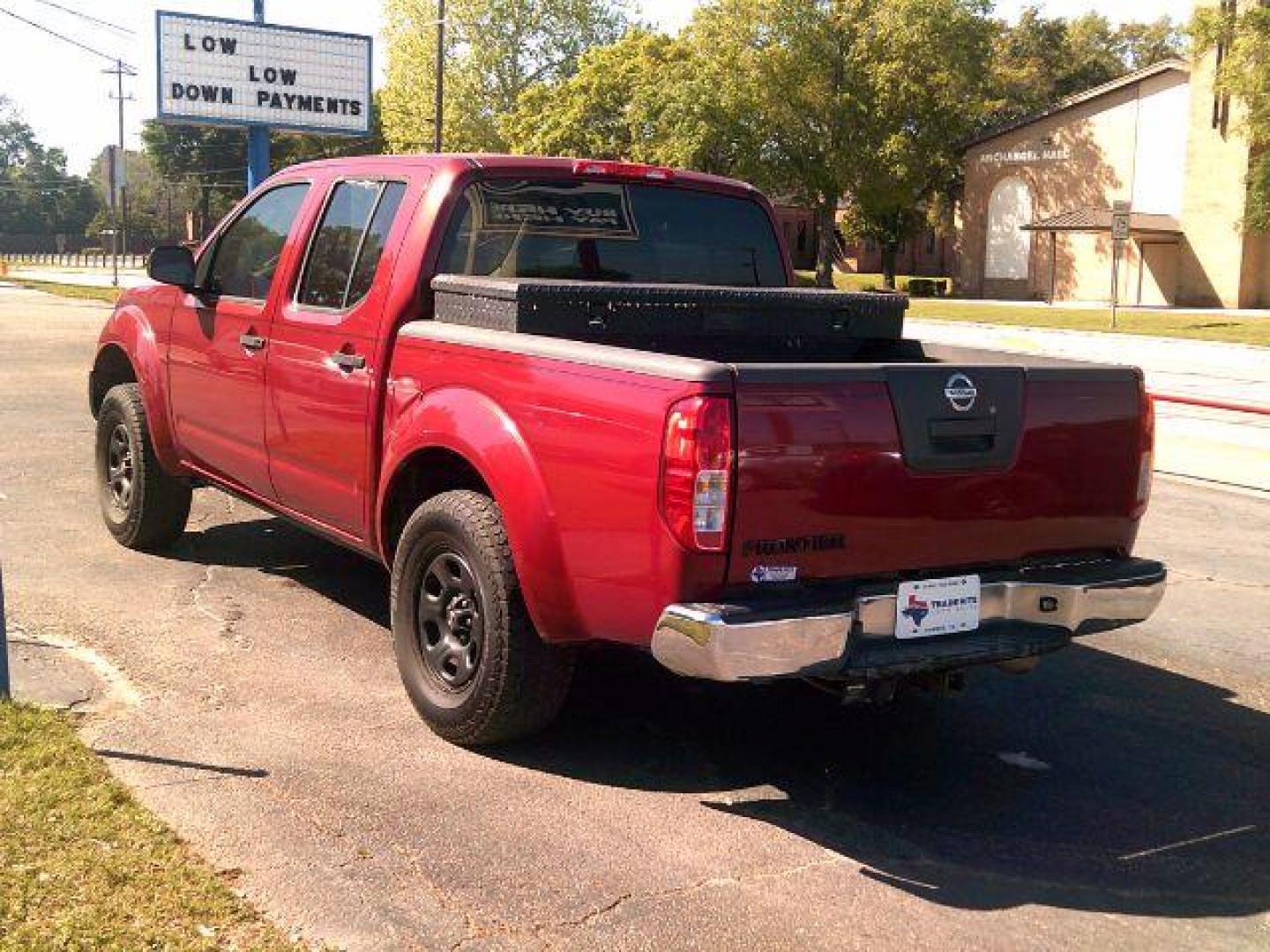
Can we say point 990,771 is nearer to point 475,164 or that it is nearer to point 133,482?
point 475,164

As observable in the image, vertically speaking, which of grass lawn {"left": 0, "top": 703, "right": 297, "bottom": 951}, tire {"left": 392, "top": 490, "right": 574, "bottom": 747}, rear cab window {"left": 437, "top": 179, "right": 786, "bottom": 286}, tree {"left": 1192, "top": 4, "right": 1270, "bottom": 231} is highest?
tree {"left": 1192, "top": 4, "right": 1270, "bottom": 231}

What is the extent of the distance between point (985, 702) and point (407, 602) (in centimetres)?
235

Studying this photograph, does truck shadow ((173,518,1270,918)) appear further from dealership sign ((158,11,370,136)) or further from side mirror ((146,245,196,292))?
dealership sign ((158,11,370,136))

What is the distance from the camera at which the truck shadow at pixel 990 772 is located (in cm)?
392

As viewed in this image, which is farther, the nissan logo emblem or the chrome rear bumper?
the nissan logo emblem

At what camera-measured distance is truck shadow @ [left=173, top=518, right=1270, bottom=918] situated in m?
3.92

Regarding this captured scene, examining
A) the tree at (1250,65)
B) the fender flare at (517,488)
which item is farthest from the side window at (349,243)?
the tree at (1250,65)

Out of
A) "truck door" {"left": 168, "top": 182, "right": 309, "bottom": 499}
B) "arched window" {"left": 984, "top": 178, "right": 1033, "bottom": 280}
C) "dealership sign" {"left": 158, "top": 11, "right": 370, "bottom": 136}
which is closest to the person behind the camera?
"truck door" {"left": 168, "top": 182, "right": 309, "bottom": 499}

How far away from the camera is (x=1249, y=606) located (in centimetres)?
704

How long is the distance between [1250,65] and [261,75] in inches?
1090

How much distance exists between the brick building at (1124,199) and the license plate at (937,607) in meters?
46.7

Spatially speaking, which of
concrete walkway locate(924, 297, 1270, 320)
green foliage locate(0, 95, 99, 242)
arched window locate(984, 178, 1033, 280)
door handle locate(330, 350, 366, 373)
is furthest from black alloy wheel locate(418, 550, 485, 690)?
green foliage locate(0, 95, 99, 242)

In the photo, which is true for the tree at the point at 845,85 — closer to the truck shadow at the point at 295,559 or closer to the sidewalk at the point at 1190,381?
the sidewalk at the point at 1190,381

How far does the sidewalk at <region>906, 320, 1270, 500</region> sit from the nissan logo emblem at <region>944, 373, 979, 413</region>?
171 cm
